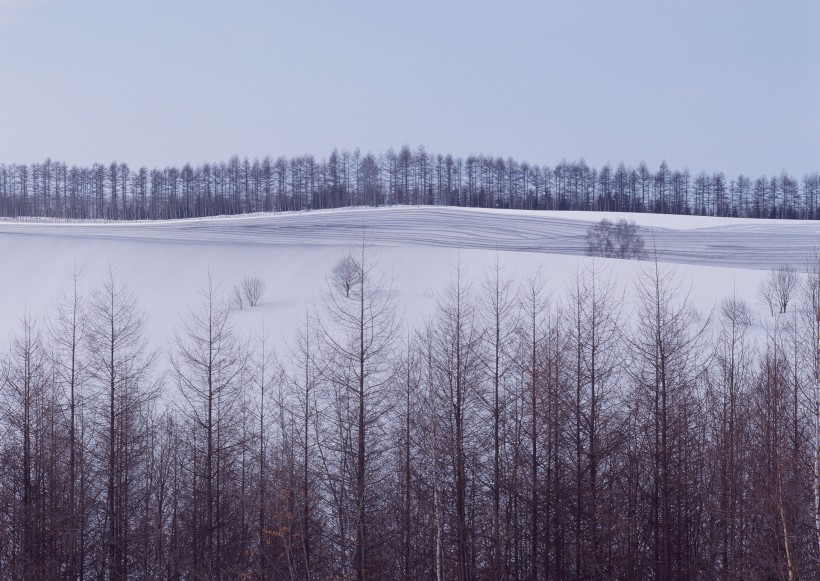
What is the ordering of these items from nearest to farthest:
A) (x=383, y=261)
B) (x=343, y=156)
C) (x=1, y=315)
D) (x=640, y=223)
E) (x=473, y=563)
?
(x=473, y=563)
(x=1, y=315)
(x=383, y=261)
(x=640, y=223)
(x=343, y=156)

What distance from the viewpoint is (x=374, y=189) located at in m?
74.9

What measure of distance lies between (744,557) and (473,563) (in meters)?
6.47

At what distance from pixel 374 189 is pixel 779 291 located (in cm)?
4815

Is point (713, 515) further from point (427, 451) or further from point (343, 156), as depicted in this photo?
point (343, 156)

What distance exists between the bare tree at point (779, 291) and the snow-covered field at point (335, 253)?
122 centimetres

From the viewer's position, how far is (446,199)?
255 feet

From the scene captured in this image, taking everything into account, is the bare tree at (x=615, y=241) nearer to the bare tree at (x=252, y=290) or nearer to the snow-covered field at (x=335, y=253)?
the snow-covered field at (x=335, y=253)

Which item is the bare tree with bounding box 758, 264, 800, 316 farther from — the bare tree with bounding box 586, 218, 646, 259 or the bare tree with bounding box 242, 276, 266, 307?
the bare tree with bounding box 242, 276, 266, 307

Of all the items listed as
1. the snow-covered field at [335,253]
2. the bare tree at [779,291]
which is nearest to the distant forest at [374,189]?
the snow-covered field at [335,253]

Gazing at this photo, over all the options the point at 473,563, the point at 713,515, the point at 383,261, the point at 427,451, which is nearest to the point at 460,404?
the point at 427,451

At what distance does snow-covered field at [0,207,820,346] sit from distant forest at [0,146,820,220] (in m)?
23.3

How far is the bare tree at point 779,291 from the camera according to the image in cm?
3200

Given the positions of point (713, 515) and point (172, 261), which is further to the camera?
point (172, 261)

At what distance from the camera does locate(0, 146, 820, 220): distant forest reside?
249 ft
